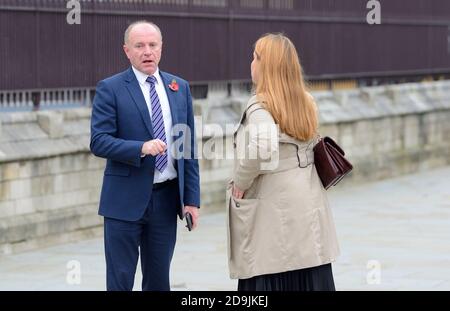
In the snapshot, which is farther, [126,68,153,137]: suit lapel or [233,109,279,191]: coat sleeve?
[126,68,153,137]: suit lapel

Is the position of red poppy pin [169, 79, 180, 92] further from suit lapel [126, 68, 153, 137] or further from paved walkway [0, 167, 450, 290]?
paved walkway [0, 167, 450, 290]

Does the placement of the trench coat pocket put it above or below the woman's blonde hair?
below

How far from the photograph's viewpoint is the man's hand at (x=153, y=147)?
695 cm

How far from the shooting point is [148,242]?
286 inches

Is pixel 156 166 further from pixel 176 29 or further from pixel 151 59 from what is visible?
pixel 176 29

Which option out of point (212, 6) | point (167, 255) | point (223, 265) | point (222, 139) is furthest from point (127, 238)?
point (212, 6)

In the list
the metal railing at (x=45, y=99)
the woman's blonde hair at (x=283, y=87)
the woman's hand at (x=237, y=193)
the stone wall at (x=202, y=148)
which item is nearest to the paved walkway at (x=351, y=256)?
the stone wall at (x=202, y=148)

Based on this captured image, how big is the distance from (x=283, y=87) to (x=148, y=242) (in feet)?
3.75

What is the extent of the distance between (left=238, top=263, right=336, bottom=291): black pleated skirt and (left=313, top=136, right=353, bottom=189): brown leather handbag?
48 centimetres

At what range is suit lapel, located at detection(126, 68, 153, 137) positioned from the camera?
7230mm

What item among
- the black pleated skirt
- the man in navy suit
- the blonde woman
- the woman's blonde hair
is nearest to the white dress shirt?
the man in navy suit

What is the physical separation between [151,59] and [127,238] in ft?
3.24

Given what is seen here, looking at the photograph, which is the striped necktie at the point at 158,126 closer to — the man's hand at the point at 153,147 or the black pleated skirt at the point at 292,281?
the man's hand at the point at 153,147
